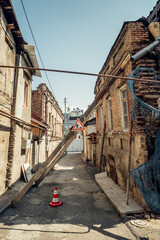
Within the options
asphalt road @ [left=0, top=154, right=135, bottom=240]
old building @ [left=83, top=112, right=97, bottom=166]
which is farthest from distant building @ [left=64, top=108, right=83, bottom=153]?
asphalt road @ [left=0, top=154, right=135, bottom=240]

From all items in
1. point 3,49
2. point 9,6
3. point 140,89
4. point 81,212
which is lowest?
point 81,212

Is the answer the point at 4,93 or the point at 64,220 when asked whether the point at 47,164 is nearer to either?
the point at 64,220

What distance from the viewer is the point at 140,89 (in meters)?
4.88

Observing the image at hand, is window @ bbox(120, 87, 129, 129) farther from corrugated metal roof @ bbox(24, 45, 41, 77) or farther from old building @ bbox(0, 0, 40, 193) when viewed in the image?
corrugated metal roof @ bbox(24, 45, 41, 77)

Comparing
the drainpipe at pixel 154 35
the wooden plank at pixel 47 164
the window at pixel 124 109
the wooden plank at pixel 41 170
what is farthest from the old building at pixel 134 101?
the wooden plank at pixel 41 170

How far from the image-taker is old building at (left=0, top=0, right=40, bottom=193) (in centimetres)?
554

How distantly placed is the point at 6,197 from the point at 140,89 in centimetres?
654

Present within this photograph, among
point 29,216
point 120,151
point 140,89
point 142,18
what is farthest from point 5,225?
point 142,18

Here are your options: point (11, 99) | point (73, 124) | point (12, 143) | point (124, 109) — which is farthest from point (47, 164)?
point (73, 124)

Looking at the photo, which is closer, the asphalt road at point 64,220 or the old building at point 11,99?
the asphalt road at point 64,220

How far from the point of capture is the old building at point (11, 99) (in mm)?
5539

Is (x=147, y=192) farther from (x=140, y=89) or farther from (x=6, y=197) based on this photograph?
(x=6, y=197)

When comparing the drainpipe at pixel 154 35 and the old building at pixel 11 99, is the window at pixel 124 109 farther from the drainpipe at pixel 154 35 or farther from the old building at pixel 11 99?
the old building at pixel 11 99

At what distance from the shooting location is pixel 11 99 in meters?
6.47
